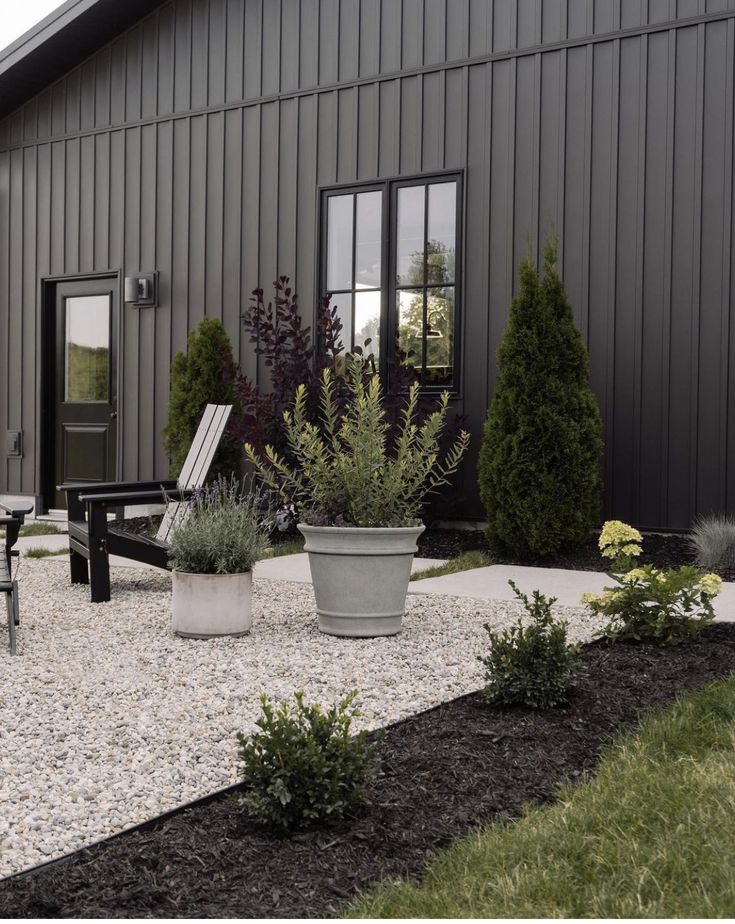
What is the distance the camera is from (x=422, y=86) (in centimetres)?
→ 823

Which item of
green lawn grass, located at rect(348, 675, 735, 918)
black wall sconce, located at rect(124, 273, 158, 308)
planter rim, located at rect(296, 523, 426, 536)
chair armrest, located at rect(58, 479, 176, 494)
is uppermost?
black wall sconce, located at rect(124, 273, 158, 308)

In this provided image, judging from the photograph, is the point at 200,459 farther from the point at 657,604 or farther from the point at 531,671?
the point at 531,671

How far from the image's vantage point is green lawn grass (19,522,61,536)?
8.88 meters

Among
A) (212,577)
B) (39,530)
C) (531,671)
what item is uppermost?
(212,577)

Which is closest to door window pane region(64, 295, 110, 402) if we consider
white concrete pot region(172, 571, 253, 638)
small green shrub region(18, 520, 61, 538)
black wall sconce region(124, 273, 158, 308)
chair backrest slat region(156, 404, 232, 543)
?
black wall sconce region(124, 273, 158, 308)

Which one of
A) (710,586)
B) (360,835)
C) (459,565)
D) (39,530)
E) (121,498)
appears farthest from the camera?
(39,530)

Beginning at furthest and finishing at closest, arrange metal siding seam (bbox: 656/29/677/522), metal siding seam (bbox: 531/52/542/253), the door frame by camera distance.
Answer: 1. the door frame
2. metal siding seam (bbox: 531/52/542/253)
3. metal siding seam (bbox: 656/29/677/522)

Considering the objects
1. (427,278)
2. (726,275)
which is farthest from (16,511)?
(726,275)

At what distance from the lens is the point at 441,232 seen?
8.20 meters

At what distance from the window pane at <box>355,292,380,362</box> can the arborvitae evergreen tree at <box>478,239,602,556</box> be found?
69.1 inches

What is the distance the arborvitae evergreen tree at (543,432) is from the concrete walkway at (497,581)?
0.33 meters

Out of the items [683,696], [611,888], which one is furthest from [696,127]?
[611,888]

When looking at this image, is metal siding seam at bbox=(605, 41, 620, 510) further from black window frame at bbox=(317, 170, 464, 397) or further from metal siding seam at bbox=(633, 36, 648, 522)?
black window frame at bbox=(317, 170, 464, 397)

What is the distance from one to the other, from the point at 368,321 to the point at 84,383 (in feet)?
11.1
